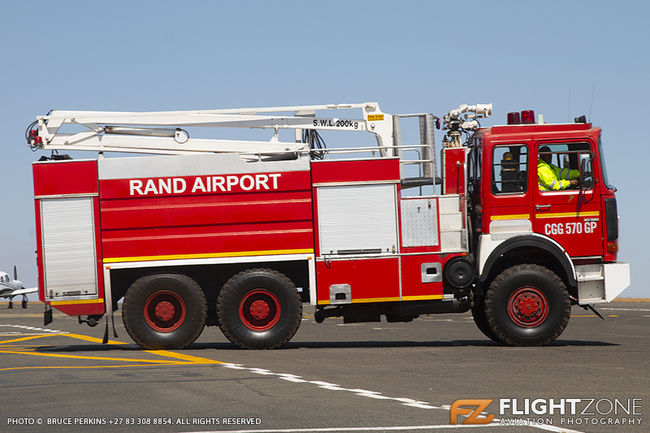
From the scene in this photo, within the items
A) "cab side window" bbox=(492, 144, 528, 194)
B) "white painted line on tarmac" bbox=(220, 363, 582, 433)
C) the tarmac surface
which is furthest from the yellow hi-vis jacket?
"white painted line on tarmac" bbox=(220, 363, 582, 433)

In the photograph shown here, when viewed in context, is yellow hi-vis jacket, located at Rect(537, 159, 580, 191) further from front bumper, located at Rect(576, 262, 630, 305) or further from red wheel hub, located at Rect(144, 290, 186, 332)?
red wheel hub, located at Rect(144, 290, 186, 332)

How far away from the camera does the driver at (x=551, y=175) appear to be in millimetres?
16531

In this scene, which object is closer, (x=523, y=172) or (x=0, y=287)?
(x=523, y=172)

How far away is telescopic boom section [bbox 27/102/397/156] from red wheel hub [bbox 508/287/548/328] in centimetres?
335

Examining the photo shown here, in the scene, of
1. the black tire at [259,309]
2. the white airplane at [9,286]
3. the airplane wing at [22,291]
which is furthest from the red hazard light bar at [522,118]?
the white airplane at [9,286]

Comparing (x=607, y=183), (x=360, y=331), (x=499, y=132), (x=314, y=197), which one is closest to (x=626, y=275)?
(x=607, y=183)

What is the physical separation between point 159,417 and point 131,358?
6338 mm

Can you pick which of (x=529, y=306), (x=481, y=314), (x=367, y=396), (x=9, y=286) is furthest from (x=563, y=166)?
(x=9, y=286)

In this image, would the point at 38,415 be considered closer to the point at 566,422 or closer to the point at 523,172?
the point at 566,422

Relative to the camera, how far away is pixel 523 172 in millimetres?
16562

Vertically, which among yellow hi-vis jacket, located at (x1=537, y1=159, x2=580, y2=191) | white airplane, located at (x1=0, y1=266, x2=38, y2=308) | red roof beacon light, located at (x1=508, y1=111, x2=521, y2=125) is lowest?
white airplane, located at (x1=0, y1=266, x2=38, y2=308)

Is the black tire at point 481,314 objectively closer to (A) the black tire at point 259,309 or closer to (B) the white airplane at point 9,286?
(A) the black tire at point 259,309

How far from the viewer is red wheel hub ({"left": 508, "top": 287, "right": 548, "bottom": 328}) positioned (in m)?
16.4

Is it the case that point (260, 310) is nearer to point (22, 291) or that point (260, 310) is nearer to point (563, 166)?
point (563, 166)
